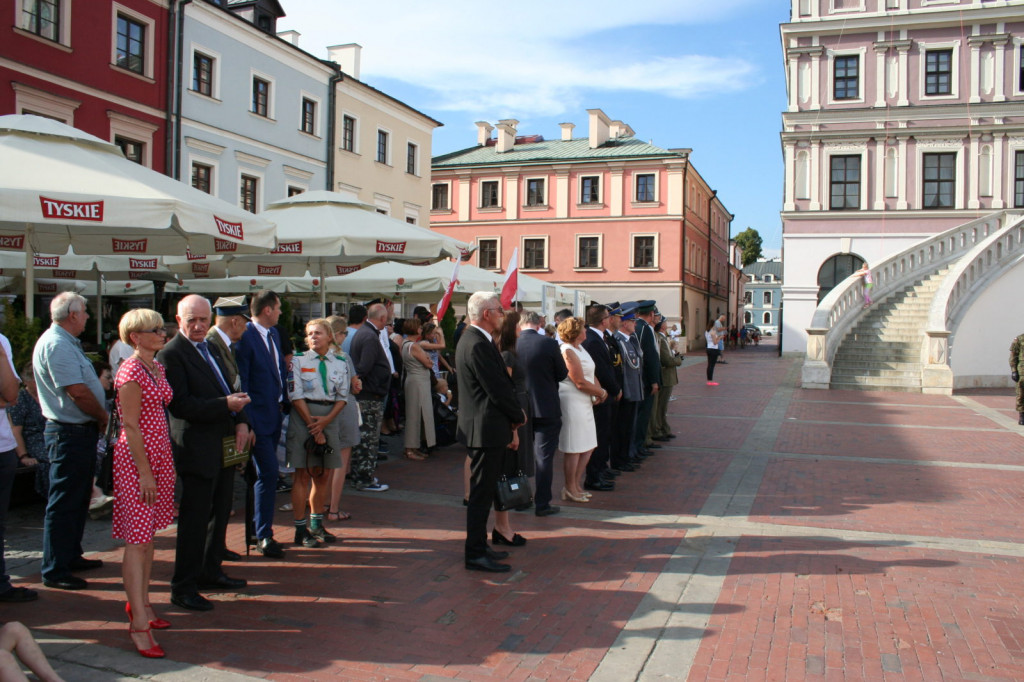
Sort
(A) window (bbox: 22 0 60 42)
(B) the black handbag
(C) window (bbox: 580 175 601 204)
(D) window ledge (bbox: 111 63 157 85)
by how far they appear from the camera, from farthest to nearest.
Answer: (C) window (bbox: 580 175 601 204), (D) window ledge (bbox: 111 63 157 85), (A) window (bbox: 22 0 60 42), (B) the black handbag

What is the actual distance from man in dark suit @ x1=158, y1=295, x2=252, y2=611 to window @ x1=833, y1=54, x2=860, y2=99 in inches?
1451

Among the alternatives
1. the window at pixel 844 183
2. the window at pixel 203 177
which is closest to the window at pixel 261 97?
the window at pixel 203 177

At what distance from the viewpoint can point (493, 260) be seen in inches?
1966

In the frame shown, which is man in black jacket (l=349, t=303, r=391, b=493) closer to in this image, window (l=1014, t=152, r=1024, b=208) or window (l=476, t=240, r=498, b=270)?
window (l=1014, t=152, r=1024, b=208)

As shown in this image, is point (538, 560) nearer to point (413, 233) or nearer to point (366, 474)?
point (366, 474)

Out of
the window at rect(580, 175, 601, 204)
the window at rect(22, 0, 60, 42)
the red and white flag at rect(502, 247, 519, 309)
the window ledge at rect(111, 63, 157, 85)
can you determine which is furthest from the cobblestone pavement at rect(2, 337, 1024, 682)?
the window at rect(580, 175, 601, 204)

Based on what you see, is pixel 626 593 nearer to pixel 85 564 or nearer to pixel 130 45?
pixel 85 564

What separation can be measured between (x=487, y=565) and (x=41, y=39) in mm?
19041

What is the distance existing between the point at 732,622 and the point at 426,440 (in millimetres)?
5853

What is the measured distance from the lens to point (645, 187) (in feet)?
154

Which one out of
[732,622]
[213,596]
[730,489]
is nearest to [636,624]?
[732,622]

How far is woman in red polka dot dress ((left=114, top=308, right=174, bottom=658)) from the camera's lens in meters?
4.29

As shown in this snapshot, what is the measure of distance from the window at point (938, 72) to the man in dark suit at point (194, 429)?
3790 cm

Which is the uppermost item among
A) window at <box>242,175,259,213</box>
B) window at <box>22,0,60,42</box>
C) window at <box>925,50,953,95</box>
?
window at <box>925,50,953,95</box>
